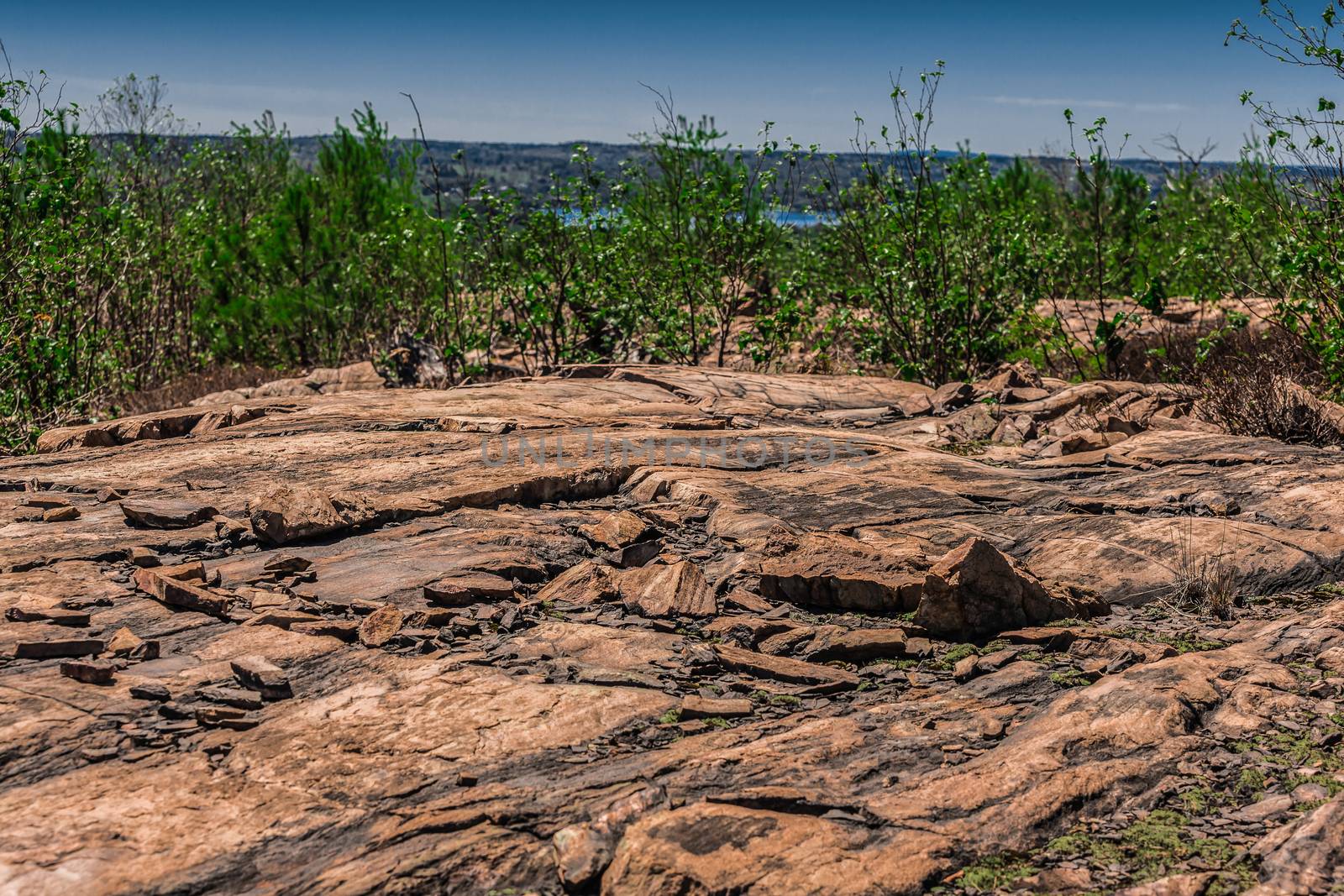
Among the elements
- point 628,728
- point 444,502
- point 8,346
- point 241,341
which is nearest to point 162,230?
point 241,341

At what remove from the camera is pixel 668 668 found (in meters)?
4.12

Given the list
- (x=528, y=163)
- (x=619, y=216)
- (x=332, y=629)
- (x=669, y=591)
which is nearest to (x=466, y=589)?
(x=332, y=629)

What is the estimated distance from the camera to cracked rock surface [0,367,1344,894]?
286cm

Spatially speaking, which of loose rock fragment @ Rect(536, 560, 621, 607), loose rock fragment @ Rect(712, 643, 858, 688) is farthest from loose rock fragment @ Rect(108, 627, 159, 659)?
loose rock fragment @ Rect(712, 643, 858, 688)

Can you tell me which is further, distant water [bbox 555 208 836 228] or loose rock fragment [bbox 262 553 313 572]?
distant water [bbox 555 208 836 228]

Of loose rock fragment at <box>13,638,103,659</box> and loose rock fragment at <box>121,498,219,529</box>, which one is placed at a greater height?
loose rock fragment at <box>121,498,219,529</box>

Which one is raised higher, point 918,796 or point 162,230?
point 162,230

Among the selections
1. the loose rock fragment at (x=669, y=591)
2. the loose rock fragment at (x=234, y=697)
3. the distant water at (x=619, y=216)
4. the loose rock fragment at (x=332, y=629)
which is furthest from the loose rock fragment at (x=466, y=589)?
the distant water at (x=619, y=216)

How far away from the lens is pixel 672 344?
12938 mm

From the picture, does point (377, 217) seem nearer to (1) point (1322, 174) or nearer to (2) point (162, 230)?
(2) point (162, 230)

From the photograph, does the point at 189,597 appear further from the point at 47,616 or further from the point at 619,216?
the point at 619,216

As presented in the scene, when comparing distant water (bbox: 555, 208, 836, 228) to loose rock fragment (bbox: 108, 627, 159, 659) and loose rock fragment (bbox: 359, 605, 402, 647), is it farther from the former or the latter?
loose rock fragment (bbox: 108, 627, 159, 659)

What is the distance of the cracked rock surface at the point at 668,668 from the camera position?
2859 mm

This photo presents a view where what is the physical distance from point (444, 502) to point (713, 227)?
7.25 m
